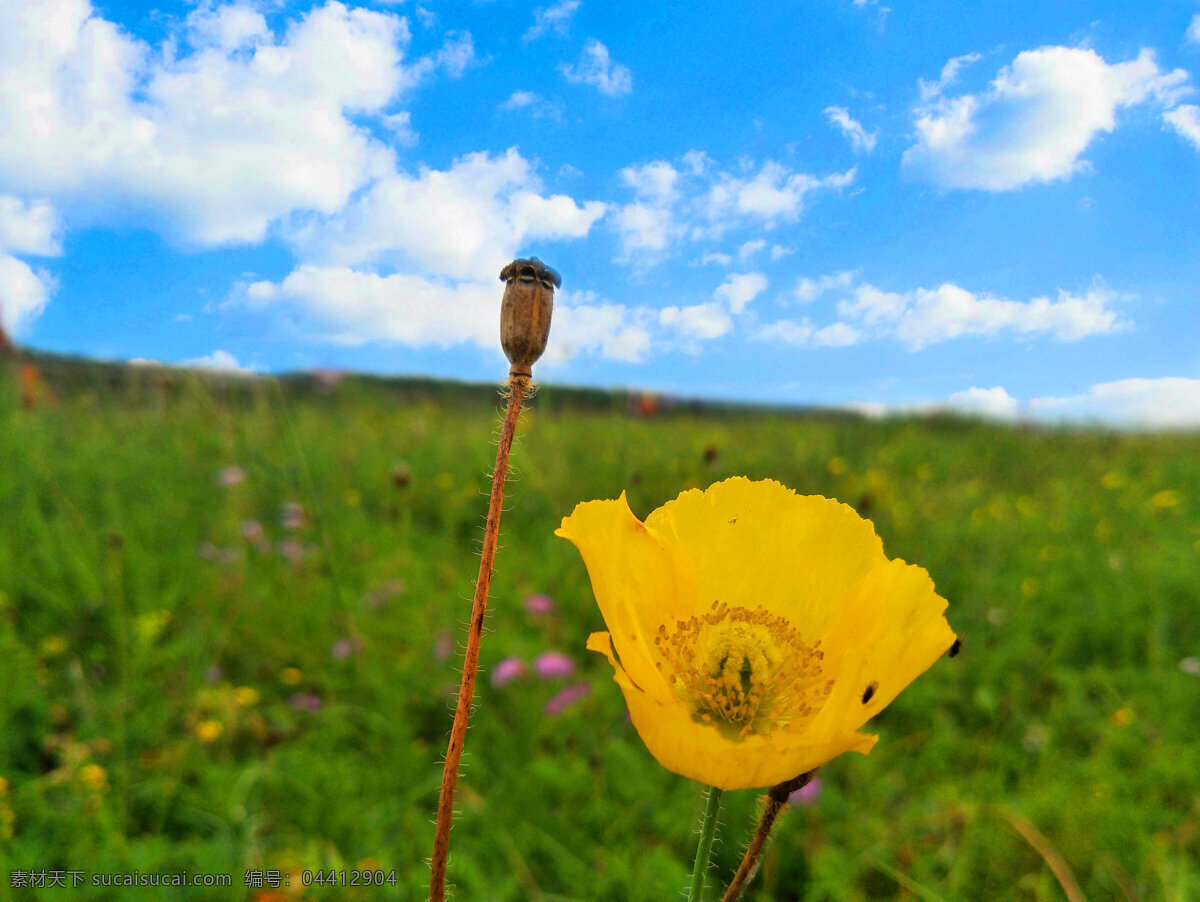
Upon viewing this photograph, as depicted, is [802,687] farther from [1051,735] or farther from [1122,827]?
[1051,735]

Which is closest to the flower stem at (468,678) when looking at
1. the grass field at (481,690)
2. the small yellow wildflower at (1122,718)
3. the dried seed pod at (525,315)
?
the dried seed pod at (525,315)

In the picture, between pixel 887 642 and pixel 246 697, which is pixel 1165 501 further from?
pixel 887 642

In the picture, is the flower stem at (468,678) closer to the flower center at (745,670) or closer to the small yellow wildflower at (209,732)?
the flower center at (745,670)

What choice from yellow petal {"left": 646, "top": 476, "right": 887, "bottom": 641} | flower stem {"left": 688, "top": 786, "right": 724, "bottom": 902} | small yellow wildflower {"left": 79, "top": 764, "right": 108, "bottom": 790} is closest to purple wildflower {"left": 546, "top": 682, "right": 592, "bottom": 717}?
small yellow wildflower {"left": 79, "top": 764, "right": 108, "bottom": 790}

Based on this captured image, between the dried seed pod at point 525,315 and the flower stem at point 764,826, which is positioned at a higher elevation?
the dried seed pod at point 525,315

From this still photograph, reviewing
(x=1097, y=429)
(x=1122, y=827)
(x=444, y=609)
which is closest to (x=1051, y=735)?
(x=1122, y=827)

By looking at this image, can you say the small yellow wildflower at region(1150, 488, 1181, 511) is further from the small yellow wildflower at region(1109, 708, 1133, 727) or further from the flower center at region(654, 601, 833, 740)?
the flower center at region(654, 601, 833, 740)
